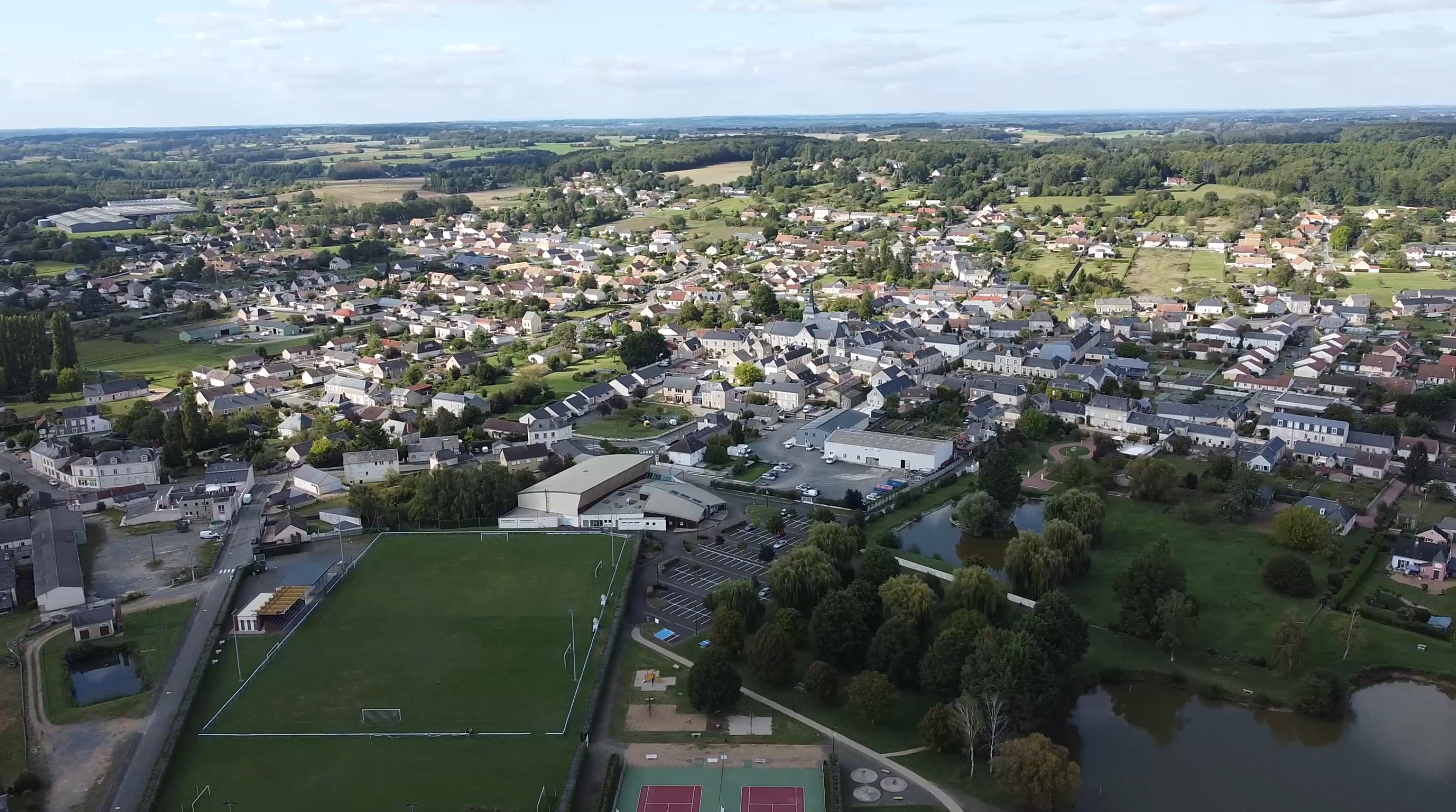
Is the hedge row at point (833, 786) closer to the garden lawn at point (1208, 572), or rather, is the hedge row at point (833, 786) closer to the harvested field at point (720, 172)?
the garden lawn at point (1208, 572)

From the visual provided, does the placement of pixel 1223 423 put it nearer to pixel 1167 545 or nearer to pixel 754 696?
pixel 1167 545

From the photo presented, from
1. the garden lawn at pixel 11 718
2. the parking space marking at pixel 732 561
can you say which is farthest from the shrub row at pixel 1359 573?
the garden lawn at pixel 11 718

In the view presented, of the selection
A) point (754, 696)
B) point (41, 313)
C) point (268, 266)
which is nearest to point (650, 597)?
point (754, 696)

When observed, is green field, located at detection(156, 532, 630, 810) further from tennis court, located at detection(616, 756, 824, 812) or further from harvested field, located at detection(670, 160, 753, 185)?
harvested field, located at detection(670, 160, 753, 185)

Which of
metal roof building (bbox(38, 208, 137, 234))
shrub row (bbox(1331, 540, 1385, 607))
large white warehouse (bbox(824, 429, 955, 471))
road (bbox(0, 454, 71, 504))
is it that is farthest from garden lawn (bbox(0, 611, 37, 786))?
metal roof building (bbox(38, 208, 137, 234))

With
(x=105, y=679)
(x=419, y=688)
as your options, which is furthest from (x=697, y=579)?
(x=105, y=679)
